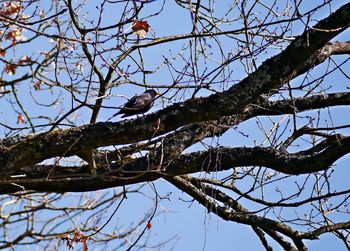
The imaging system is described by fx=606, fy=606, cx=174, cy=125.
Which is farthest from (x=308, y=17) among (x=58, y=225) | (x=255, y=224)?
(x=58, y=225)

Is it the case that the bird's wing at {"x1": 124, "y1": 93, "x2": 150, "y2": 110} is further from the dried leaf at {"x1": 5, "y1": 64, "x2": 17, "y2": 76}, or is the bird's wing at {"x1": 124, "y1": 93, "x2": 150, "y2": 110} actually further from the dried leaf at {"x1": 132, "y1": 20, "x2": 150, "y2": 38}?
the dried leaf at {"x1": 5, "y1": 64, "x2": 17, "y2": 76}

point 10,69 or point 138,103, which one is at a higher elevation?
point 10,69

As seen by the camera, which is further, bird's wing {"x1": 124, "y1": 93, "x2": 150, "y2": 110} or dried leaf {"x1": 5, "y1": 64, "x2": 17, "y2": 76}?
dried leaf {"x1": 5, "y1": 64, "x2": 17, "y2": 76}

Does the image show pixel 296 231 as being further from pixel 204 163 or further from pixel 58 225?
pixel 58 225

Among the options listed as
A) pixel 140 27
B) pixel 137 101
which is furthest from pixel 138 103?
pixel 140 27

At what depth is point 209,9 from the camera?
14.7ft

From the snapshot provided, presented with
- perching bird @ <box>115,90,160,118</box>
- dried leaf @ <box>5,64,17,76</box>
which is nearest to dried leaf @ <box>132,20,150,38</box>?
Answer: perching bird @ <box>115,90,160,118</box>

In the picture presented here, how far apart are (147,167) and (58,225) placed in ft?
13.0

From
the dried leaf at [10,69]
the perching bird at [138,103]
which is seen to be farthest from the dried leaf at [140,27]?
the dried leaf at [10,69]

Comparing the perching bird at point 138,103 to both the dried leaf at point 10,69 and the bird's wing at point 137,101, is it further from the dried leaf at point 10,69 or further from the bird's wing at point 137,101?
the dried leaf at point 10,69

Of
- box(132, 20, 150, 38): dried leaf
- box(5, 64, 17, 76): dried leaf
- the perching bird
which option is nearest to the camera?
the perching bird

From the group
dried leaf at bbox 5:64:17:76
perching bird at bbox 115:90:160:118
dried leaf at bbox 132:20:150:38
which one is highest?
dried leaf at bbox 5:64:17:76

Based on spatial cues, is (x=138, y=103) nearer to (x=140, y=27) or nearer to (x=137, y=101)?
(x=137, y=101)

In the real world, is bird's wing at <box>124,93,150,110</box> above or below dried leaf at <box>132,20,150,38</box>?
below
